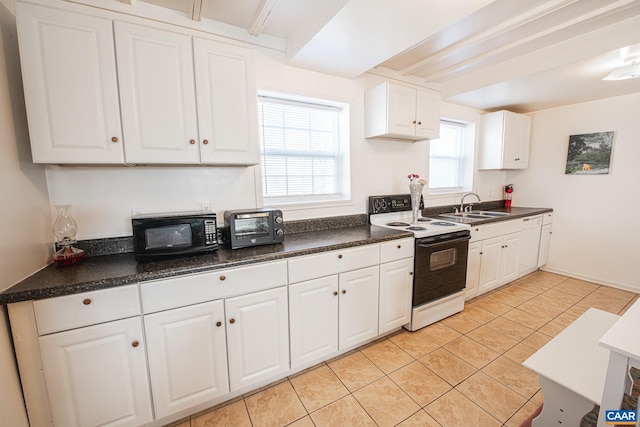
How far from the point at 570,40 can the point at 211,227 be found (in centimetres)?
327

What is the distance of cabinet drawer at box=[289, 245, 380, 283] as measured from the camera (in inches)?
66.4

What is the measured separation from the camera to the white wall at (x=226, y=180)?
161 cm

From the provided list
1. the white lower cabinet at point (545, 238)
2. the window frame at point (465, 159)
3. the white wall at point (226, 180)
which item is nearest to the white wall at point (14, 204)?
the white wall at point (226, 180)

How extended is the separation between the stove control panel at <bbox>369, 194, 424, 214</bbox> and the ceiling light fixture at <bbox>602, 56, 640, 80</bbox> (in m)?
1.92

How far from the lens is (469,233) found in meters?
2.49

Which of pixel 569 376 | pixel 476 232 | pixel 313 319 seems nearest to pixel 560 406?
pixel 569 376

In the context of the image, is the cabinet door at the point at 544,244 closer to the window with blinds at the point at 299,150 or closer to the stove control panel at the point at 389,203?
the stove control panel at the point at 389,203

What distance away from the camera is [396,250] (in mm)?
2100

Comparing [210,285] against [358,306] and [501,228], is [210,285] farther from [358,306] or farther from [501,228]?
[501,228]

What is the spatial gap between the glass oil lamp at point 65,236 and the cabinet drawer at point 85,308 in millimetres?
420

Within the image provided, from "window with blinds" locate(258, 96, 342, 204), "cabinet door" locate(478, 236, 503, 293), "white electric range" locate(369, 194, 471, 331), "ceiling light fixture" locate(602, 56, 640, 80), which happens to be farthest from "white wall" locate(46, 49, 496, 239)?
"ceiling light fixture" locate(602, 56, 640, 80)

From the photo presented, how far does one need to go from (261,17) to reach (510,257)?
→ 12.2ft

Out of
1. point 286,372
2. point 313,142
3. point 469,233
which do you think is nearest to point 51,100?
point 313,142

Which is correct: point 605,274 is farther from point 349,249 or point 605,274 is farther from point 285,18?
point 285,18
